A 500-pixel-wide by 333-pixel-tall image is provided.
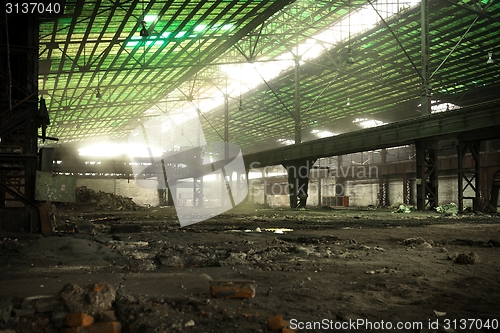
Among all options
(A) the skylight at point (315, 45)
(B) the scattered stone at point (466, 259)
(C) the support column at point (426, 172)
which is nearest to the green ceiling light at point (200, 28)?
(A) the skylight at point (315, 45)

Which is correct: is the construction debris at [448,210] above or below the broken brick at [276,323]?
below

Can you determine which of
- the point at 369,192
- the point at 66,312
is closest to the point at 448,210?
the point at 66,312

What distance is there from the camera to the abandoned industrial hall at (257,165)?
3121 mm

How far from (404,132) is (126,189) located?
101 feet

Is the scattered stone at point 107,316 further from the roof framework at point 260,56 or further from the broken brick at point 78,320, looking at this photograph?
the roof framework at point 260,56

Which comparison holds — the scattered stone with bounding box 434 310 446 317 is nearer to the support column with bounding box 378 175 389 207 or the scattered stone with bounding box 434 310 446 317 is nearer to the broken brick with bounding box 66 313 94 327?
the broken brick with bounding box 66 313 94 327

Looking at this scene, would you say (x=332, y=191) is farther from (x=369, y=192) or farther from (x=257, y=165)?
(x=257, y=165)

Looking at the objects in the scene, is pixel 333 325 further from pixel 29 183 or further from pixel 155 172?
pixel 155 172

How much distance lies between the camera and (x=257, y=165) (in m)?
26.2

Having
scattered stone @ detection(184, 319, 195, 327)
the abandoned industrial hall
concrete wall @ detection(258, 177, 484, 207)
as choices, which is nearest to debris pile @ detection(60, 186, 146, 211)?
the abandoned industrial hall

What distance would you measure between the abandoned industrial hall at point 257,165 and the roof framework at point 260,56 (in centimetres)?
14

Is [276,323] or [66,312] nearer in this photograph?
[276,323]

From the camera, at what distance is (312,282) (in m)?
3.93

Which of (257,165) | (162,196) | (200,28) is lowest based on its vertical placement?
(162,196)
